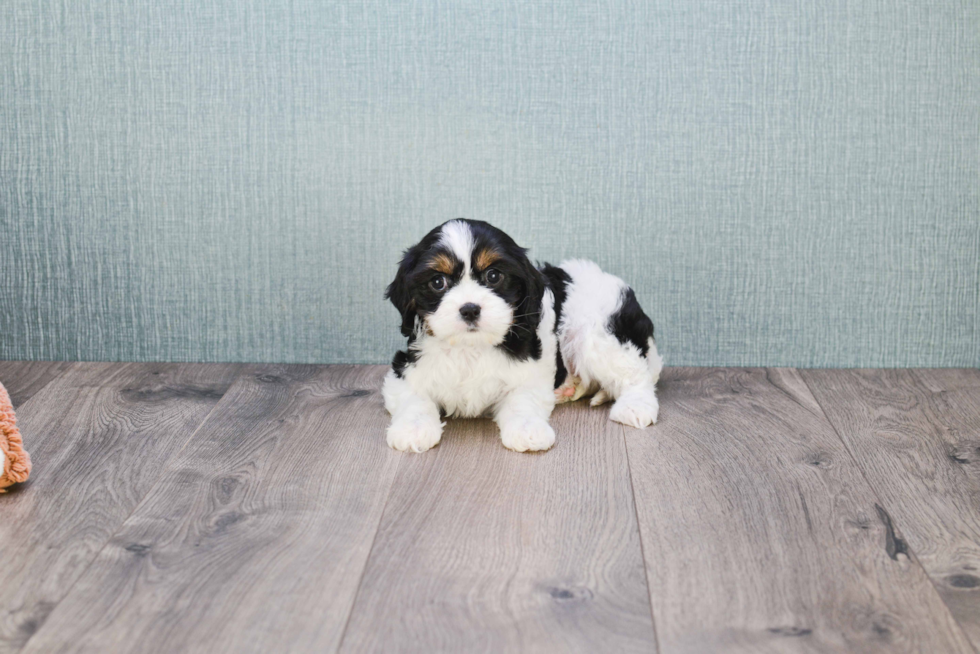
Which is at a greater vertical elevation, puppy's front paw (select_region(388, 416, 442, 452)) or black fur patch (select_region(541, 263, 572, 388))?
black fur patch (select_region(541, 263, 572, 388))

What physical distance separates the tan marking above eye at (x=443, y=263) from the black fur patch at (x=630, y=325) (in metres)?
0.56

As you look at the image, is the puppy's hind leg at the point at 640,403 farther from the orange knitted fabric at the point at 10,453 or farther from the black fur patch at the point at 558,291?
the orange knitted fabric at the point at 10,453

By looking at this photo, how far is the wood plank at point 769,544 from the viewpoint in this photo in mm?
1357

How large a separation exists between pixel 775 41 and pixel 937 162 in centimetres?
61

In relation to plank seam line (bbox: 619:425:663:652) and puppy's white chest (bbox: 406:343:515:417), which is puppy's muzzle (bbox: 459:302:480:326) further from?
plank seam line (bbox: 619:425:663:652)

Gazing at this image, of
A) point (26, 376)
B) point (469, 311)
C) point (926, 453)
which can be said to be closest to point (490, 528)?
point (469, 311)

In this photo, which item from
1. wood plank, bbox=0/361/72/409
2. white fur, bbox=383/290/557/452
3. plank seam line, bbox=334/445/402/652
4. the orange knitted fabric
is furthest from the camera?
wood plank, bbox=0/361/72/409

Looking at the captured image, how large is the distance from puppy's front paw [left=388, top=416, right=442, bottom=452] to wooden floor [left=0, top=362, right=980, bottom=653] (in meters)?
0.03

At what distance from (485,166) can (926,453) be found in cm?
142

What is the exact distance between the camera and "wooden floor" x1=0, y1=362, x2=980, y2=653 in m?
1.37

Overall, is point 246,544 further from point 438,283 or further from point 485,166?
point 485,166

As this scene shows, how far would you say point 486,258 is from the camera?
2.04 m

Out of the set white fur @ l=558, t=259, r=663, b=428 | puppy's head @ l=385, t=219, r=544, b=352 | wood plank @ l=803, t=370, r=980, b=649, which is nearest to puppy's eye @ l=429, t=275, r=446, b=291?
puppy's head @ l=385, t=219, r=544, b=352

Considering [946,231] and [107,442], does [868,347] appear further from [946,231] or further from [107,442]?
[107,442]
